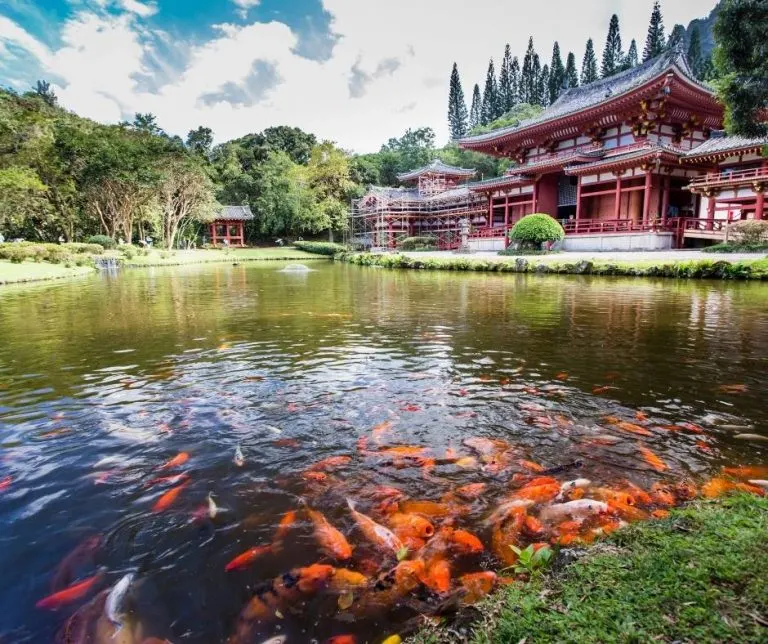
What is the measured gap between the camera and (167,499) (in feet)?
13.3

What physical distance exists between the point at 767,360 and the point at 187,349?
1011cm

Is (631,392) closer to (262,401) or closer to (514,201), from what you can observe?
(262,401)

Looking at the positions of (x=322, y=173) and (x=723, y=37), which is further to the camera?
(x=322, y=173)

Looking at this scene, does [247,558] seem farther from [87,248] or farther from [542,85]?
[542,85]

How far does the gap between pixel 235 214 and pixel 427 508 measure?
61.0 m

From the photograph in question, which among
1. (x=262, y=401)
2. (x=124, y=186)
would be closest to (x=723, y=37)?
(x=262, y=401)

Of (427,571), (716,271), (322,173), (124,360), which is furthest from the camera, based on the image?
(322,173)

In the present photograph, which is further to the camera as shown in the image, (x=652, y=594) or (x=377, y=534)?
(x=377, y=534)

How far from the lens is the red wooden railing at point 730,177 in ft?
77.6

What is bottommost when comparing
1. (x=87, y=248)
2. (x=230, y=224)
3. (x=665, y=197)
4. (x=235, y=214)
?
(x=87, y=248)

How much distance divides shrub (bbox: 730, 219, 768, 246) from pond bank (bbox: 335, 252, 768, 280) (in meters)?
2.23

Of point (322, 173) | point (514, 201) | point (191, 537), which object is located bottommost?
point (191, 537)

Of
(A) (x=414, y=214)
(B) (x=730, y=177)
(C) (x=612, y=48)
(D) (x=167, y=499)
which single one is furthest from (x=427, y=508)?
(C) (x=612, y=48)

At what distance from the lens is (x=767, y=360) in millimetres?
7797
